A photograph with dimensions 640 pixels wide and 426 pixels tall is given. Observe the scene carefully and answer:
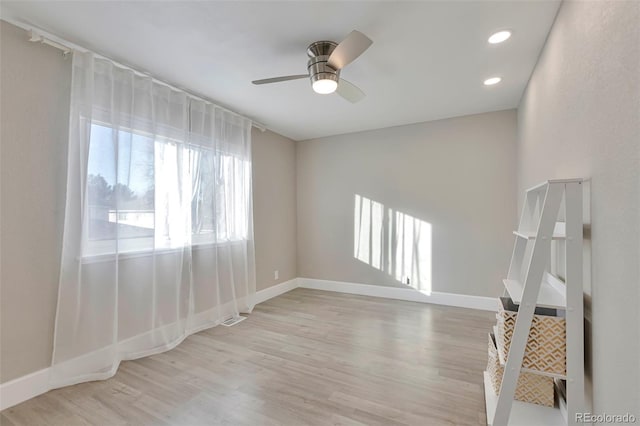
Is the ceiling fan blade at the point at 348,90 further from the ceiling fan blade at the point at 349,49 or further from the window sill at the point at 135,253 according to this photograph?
the window sill at the point at 135,253

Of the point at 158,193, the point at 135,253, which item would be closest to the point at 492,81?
the point at 158,193

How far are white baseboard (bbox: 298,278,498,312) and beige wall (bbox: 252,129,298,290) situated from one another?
53 cm

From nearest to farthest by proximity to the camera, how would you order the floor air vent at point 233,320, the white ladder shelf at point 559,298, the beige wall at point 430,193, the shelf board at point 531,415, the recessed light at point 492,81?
1. the white ladder shelf at point 559,298
2. the shelf board at point 531,415
3. the recessed light at point 492,81
4. the floor air vent at point 233,320
5. the beige wall at point 430,193

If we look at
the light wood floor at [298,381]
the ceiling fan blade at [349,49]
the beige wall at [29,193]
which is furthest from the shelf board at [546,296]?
the beige wall at [29,193]

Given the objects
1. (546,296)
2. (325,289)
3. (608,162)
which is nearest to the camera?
(608,162)

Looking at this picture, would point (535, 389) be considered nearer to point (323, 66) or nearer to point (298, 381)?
point (298, 381)

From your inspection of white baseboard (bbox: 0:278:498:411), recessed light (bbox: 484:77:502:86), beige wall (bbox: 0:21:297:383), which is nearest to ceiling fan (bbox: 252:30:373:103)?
recessed light (bbox: 484:77:502:86)

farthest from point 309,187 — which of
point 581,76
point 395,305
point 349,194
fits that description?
point 581,76

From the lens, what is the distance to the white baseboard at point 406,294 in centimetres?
355

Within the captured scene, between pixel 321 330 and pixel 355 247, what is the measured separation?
1.66 m

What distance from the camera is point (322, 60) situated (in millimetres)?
2037

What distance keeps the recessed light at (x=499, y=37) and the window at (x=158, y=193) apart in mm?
2775

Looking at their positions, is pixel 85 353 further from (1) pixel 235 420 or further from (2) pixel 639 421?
(2) pixel 639 421

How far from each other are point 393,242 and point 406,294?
2.50ft
